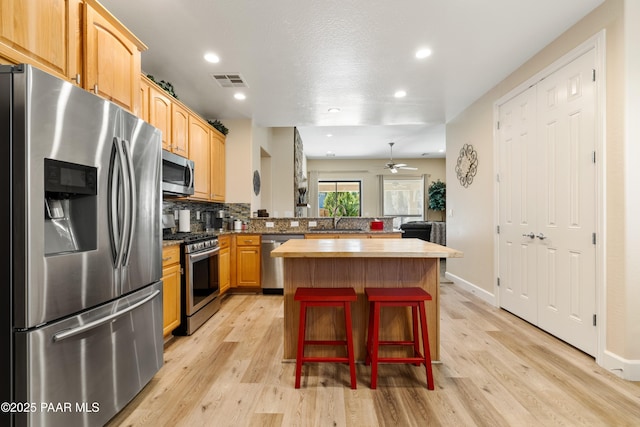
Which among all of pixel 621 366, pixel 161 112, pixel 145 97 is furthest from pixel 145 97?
pixel 621 366

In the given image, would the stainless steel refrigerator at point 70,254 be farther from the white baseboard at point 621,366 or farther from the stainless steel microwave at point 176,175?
the white baseboard at point 621,366

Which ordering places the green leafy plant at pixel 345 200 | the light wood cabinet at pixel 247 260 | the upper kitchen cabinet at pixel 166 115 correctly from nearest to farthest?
the upper kitchen cabinet at pixel 166 115, the light wood cabinet at pixel 247 260, the green leafy plant at pixel 345 200

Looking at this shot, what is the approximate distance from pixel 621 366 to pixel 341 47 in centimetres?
322

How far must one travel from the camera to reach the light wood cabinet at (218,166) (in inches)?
166

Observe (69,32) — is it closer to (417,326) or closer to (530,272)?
(417,326)

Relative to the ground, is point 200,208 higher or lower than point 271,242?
higher

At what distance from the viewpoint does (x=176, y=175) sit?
3.10 meters

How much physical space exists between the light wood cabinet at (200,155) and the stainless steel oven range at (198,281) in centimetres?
71

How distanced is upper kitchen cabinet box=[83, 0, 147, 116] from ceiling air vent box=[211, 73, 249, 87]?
1.10 meters

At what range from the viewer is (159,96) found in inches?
115

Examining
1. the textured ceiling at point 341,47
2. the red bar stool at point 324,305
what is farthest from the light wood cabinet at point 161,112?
the red bar stool at point 324,305

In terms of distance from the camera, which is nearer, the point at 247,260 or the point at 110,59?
the point at 110,59

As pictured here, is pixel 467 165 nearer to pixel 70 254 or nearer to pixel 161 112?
pixel 161 112

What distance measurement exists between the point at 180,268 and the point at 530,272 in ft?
11.2
